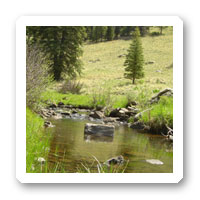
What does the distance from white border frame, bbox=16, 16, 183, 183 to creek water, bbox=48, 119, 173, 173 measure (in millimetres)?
706

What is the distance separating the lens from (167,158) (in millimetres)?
8305

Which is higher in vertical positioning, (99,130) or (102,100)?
(102,100)

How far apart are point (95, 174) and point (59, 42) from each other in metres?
25.7

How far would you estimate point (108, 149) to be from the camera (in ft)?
29.3

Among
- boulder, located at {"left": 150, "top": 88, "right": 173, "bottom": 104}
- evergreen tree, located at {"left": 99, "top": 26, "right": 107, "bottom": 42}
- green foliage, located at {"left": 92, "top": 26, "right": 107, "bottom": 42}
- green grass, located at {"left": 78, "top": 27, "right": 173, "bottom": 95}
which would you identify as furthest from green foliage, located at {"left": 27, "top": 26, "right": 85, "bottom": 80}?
evergreen tree, located at {"left": 99, "top": 26, "right": 107, "bottom": 42}

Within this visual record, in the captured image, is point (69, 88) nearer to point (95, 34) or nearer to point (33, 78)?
point (33, 78)

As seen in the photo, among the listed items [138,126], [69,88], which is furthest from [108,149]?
[69,88]

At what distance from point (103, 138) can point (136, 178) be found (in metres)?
5.24

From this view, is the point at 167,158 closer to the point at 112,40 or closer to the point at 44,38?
the point at 44,38

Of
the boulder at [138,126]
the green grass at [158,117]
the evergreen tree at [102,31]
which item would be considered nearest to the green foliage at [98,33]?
the evergreen tree at [102,31]

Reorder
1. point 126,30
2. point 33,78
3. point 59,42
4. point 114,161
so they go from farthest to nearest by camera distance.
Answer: point 126,30 < point 59,42 < point 33,78 < point 114,161

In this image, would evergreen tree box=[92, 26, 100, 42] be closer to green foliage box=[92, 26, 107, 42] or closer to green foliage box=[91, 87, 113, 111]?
green foliage box=[92, 26, 107, 42]

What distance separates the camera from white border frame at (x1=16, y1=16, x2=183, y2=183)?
18.1 feet
